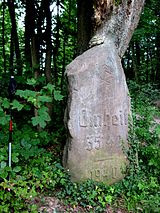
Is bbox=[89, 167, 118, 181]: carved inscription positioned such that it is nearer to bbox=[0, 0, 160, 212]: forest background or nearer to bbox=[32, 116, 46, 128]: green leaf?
bbox=[0, 0, 160, 212]: forest background

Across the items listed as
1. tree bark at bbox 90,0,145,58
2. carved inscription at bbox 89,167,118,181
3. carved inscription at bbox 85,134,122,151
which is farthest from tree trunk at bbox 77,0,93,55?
carved inscription at bbox 89,167,118,181

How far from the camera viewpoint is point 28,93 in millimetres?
3740

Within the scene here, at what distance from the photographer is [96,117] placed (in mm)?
4125

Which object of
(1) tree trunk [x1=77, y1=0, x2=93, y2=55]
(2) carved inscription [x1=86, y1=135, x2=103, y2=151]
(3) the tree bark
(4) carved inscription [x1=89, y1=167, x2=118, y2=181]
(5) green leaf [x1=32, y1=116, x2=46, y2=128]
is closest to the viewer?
(5) green leaf [x1=32, y1=116, x2=46, y2=128]

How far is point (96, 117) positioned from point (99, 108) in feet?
0.45

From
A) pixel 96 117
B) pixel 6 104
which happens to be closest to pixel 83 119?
pixel 96 117

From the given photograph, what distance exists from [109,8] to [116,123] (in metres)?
1.85

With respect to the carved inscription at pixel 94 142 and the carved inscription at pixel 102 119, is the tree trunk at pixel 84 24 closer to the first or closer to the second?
the carved inscription at pixel 102 119

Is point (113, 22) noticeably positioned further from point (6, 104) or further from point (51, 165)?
point (51, 165)

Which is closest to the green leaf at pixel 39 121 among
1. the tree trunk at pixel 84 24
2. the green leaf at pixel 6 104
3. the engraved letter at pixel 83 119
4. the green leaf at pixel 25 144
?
the green leaf at pixel 6 104

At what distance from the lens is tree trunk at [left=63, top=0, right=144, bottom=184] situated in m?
3.99

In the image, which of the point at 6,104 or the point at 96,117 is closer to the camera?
the point at 6,104

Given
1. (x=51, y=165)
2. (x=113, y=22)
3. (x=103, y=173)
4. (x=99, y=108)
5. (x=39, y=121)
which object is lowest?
(x=103, y=173)

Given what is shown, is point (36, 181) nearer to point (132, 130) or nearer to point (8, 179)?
point (8, 179)
